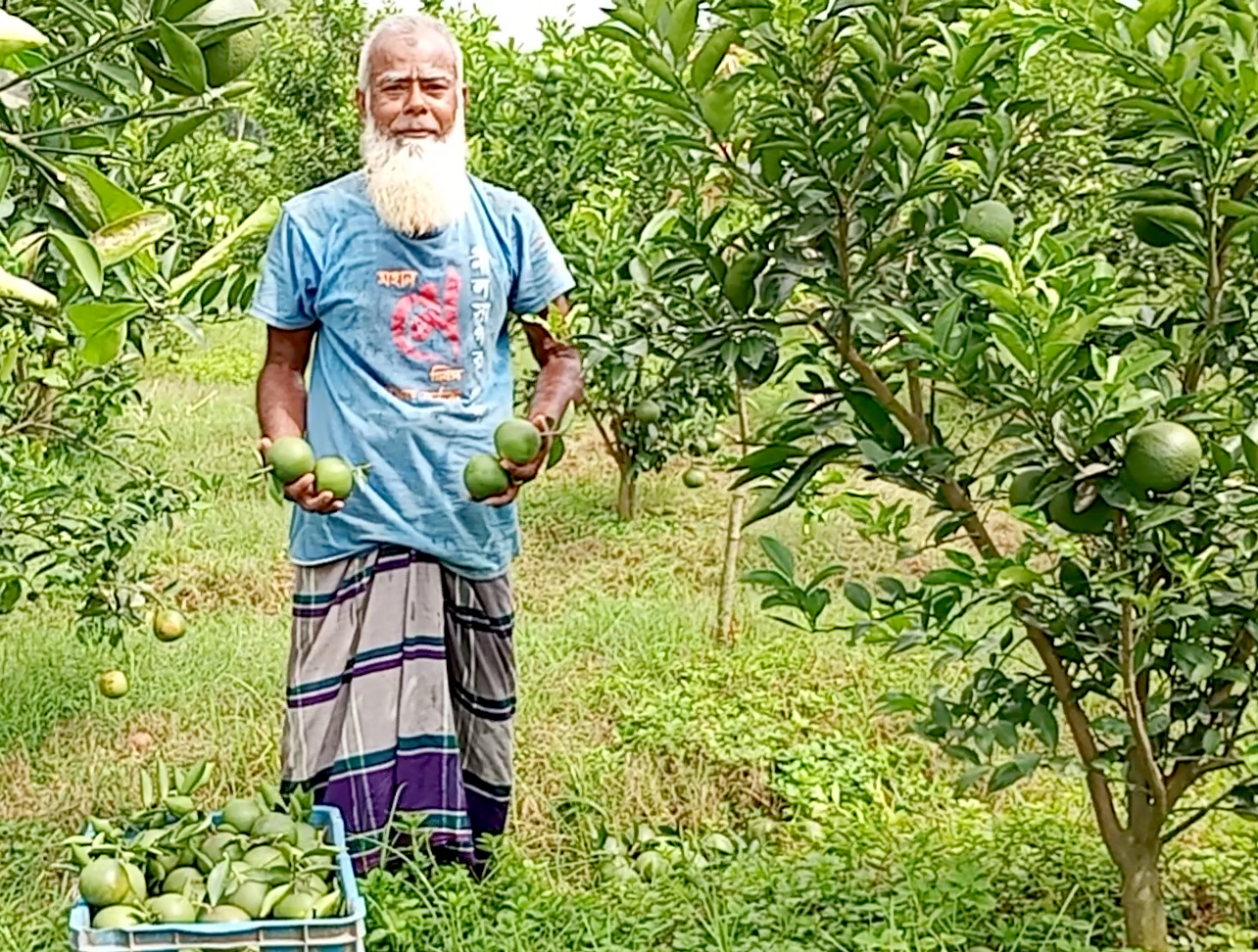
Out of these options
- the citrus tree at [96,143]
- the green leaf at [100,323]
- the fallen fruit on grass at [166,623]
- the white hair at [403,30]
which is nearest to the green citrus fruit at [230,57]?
the citrus tree at [96,143]

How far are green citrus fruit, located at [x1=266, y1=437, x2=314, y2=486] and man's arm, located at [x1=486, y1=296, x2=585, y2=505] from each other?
13.6 inches

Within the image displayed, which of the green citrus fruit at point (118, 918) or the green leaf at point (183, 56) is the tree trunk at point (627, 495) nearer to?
the green citrus fruit at point (118, 918)

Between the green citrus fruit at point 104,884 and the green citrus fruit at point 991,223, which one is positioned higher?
the green citrus fruit at point 991,223

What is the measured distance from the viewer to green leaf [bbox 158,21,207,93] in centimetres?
104

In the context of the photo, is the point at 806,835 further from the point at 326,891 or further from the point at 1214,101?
the point at 1214,101

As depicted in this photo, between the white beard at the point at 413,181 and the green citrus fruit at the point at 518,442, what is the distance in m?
0.41

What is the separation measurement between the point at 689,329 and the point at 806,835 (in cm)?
139

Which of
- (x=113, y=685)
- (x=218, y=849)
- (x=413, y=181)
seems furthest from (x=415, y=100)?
(x=113, y=685)

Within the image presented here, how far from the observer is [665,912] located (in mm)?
2885

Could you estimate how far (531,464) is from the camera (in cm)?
284

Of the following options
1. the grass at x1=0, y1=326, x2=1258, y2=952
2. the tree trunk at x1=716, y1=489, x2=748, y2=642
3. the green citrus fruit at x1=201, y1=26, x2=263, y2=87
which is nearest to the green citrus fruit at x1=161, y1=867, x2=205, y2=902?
the grass at x1=0, y1=326, x2=1258, y2=952

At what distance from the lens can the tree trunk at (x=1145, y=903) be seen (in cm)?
256

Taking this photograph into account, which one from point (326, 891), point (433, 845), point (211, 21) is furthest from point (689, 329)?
point (211, 21)

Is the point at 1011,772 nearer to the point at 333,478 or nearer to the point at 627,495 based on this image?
the point at 333,478
